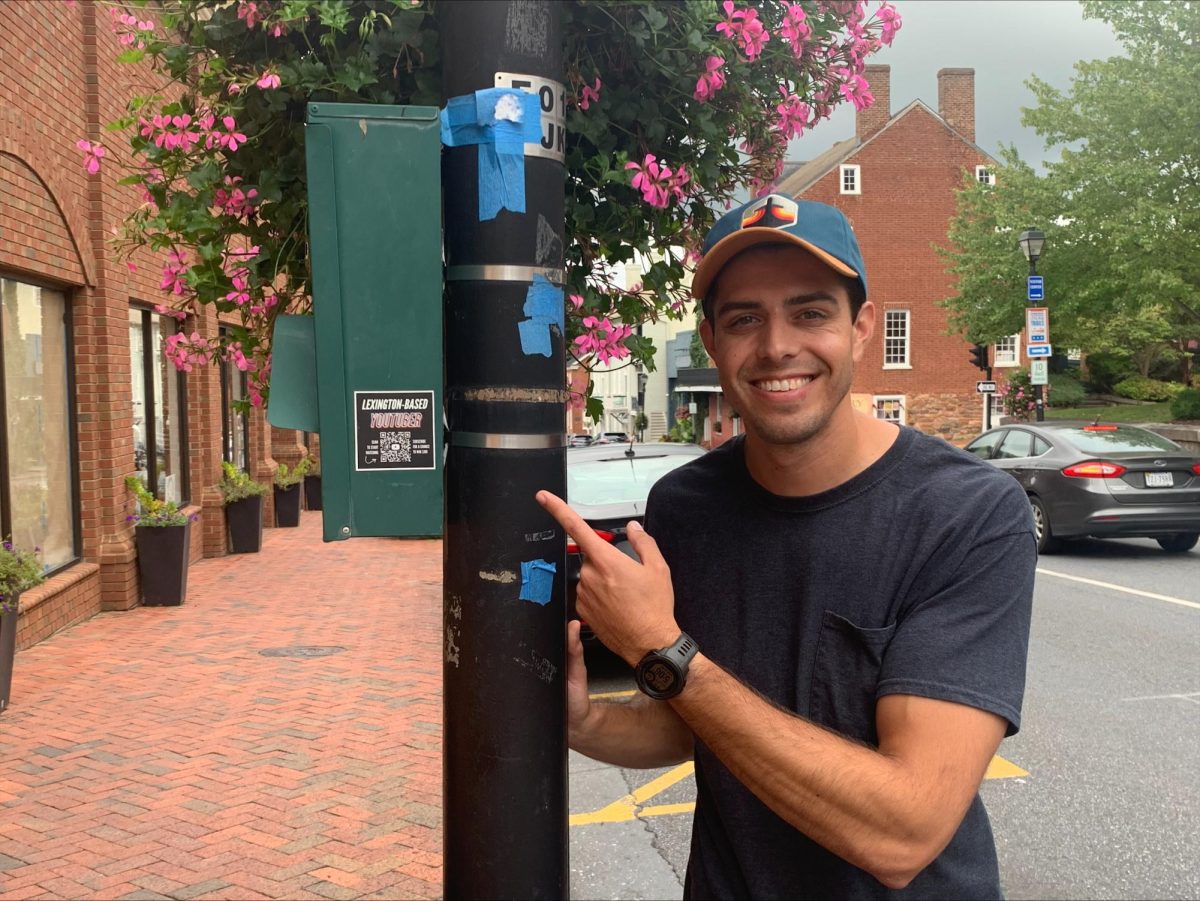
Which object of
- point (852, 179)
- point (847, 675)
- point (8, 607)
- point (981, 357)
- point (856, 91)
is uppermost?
point (852, 179)

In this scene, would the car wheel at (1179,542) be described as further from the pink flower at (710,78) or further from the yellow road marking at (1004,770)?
the pink flower at (710,78)

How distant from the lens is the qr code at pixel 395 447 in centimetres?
188

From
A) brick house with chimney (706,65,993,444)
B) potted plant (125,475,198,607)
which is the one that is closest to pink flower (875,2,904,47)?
potted plant (125,475,198,607)

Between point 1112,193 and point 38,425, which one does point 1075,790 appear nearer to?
point 38,425

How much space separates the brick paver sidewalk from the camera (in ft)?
15.0

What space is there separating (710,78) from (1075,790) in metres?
4.52

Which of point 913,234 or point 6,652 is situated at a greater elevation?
point 913,234

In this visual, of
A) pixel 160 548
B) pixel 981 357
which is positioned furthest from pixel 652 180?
pixel 981 357

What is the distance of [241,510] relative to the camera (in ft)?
50.0

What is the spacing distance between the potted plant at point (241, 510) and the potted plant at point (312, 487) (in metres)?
4.75

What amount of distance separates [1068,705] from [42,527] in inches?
319

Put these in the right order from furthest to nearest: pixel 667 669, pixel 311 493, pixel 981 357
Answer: pixel 981 357, pixel 311 493, pixel 667 669

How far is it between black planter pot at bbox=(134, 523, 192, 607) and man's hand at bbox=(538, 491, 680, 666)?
9980 mm

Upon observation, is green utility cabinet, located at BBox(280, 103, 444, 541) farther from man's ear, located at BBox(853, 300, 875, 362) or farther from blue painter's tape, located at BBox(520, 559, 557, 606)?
man's ear, located at BBox(853, 300, 875, 362)
